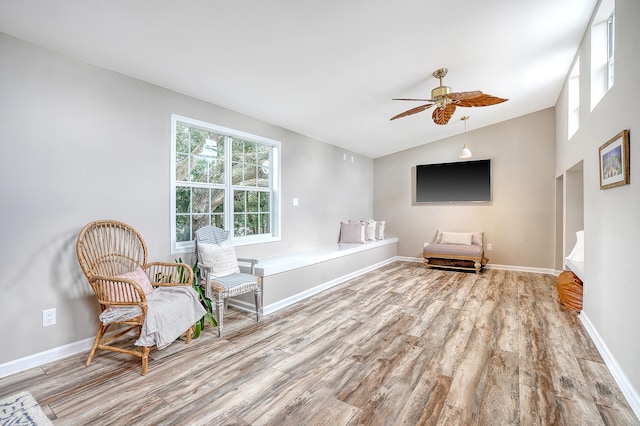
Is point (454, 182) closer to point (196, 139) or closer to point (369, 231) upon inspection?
point (369, 231)

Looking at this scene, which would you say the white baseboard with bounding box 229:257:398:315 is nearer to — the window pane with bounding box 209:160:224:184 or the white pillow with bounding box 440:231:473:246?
the window pane with bounding box 209:160:224:184

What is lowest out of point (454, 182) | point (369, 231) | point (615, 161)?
point (369, 231)

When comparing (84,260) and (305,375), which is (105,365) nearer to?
(84,260)

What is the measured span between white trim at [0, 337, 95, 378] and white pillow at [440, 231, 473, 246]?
18.6 feet

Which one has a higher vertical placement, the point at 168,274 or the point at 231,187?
the point at 231,187

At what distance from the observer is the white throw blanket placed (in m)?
2.15

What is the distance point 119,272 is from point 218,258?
0.85 meters

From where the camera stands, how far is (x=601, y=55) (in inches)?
114

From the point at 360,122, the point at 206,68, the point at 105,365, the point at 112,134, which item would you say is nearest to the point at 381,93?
the point at 360,122

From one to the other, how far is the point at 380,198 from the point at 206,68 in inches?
201

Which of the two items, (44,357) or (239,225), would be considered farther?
(239,225)

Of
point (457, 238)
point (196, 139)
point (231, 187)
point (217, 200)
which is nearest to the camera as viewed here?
point (196, 139)

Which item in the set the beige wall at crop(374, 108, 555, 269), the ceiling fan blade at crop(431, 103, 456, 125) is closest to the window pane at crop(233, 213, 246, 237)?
the ceiling fan blade at crop(431, 103, 456, 125)

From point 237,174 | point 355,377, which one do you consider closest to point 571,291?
point 355,377
